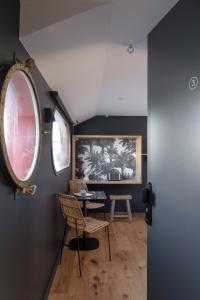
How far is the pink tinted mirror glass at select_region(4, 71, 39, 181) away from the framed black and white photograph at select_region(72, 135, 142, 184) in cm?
370

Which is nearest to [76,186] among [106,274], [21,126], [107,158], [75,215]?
[107,158]

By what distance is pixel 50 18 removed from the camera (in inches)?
53.6

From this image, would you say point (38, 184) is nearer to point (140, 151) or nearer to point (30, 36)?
point (30, 36)

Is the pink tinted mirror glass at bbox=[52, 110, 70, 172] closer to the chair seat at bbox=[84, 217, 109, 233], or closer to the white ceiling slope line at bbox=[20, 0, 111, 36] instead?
the chair seat at bbox=[84, 217, 109, 233]

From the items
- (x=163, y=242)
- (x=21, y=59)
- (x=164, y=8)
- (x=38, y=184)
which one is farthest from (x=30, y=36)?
(x=163, y=242)

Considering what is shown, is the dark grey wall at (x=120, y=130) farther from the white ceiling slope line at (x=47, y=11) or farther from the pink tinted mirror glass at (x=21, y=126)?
the white ceiling slope line at (x=47, y=11)

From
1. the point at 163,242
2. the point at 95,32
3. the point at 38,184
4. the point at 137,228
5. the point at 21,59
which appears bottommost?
the point at 137,228

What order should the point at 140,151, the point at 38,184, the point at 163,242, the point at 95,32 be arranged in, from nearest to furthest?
the point at 163,242, the point at 95,32, the point at 38,184, the point at 140,151

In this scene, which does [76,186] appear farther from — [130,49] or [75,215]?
[130,49]

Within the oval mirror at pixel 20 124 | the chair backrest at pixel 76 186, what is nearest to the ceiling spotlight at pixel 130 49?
the oval mirror at pixel 20 124

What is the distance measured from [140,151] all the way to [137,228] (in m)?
1.76

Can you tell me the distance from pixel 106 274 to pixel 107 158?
122 inches

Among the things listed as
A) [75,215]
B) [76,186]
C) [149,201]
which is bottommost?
[75,215]

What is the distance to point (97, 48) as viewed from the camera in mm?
2064
